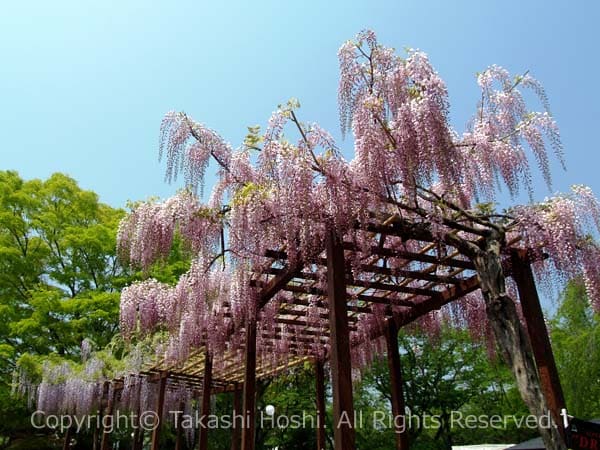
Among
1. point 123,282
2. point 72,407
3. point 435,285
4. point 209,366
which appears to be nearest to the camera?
point 435,285

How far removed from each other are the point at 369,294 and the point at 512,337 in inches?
101

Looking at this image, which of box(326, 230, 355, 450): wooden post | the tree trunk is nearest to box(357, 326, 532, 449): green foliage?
the tree trunk

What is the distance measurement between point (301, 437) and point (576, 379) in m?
8.46

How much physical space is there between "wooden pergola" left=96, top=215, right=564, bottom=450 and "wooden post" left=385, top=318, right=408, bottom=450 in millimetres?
12

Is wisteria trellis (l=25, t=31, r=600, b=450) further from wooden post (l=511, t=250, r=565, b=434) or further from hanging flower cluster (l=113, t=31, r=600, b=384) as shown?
wooden post (l=511, t=250, r=565, b=434)

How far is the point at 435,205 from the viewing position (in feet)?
14.5

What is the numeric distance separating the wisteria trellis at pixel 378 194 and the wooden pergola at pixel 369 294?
33 millimetres

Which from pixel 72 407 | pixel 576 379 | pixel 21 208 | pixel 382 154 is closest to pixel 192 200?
pixel 382 154

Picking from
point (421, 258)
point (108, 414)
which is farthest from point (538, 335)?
point (108, 414)

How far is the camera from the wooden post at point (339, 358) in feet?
11.6

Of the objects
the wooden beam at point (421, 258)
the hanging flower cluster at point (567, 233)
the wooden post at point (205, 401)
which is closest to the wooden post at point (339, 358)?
the wooden beam at point (421, 258)

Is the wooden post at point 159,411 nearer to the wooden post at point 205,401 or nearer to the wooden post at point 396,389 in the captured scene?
the wooden post at point 205,401

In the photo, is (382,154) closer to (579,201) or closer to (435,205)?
(435,205)

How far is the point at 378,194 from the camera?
4062mm
